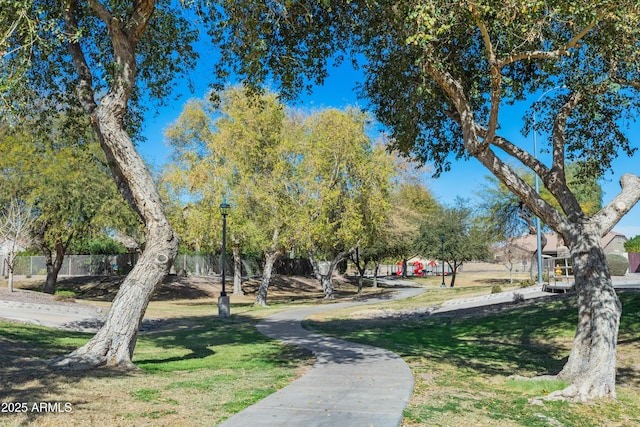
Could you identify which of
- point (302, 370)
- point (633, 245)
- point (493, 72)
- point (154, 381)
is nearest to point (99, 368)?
point (154, 381)

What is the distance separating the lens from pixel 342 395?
7.46 metres

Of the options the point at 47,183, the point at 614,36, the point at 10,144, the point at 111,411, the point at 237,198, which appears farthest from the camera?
the point at 237,198

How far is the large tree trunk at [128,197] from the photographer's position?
944 cm

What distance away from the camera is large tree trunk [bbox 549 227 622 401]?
321 inches

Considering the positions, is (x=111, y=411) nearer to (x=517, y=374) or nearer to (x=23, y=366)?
(x=23, y=366)

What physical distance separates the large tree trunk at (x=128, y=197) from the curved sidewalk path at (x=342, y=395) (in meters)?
3.35

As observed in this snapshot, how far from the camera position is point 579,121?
13875mm

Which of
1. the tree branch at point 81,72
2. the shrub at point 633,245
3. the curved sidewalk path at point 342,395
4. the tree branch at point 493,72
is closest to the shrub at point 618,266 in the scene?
the shrub at point 633,245

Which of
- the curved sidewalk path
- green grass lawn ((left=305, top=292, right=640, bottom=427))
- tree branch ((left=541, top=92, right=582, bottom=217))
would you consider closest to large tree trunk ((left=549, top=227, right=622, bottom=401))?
green grass lawn ((left=305, top=292, right=640, bottom=427))

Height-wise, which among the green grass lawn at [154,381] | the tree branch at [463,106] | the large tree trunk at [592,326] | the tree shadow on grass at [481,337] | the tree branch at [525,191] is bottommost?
the tree shadow on grass at [481,337]

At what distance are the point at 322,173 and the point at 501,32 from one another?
20421 millimetres

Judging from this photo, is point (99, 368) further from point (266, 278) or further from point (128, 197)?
point (266, 278)

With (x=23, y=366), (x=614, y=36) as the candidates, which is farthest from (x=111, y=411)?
(x=614, y=36)

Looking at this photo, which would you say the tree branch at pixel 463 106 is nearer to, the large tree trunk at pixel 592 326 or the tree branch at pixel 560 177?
the tree branch at pixel 560 177
